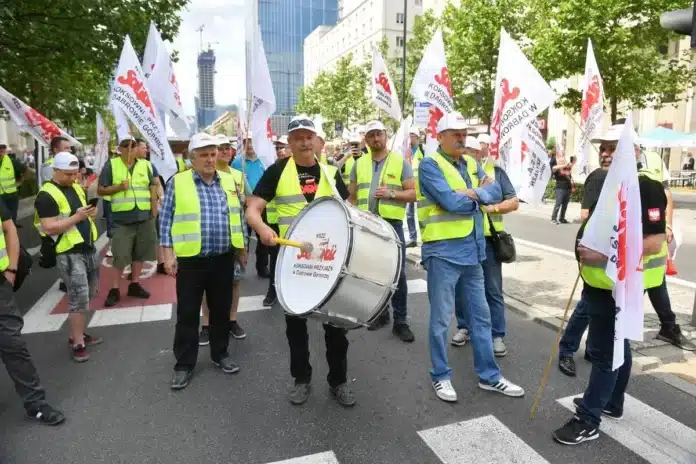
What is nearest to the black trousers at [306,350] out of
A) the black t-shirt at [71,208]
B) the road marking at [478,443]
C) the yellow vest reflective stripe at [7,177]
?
the road marking at [478,443]

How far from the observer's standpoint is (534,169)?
556cm

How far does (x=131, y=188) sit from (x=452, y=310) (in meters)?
4.33

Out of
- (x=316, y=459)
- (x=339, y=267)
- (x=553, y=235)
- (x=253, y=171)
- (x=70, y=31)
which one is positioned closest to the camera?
(x=339, y=267)

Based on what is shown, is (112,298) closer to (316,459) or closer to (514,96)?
(316,459)

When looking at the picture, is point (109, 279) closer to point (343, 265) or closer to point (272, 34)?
point (343, 265)

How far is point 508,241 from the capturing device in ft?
15.6

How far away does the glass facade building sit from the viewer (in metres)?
102

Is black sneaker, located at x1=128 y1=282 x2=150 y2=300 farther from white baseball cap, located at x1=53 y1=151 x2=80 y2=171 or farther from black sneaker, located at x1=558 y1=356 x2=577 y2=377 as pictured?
black sneaker, located at x1=558 y1=356 x2=577 y2=377

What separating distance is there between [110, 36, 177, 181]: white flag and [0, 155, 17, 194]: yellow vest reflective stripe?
4416 mm

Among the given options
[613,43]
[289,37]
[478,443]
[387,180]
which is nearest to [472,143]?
[387,180]

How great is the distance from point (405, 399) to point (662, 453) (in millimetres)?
1618

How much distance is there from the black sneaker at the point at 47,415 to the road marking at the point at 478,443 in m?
2.37

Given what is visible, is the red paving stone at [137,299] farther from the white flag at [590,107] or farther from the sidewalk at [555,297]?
the white flag at [590,107]

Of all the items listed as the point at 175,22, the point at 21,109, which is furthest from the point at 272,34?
the point at 21,109
